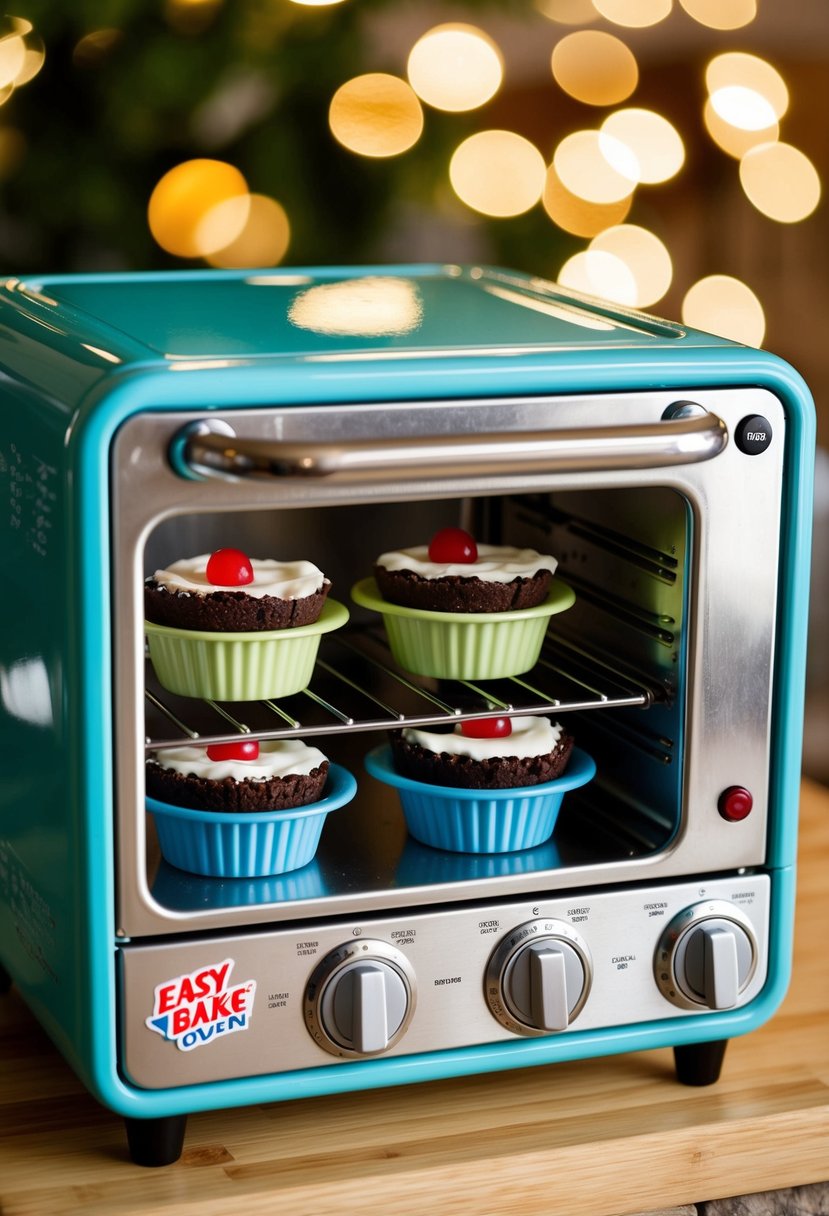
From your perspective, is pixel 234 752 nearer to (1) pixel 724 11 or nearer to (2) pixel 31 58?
(2) pixel 31 58

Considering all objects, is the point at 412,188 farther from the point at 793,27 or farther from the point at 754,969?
the point at 793,27

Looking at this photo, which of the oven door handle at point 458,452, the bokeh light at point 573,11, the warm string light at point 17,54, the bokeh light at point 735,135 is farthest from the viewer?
the bokeh light at point 735,135

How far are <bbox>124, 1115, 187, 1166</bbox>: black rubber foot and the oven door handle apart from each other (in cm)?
43

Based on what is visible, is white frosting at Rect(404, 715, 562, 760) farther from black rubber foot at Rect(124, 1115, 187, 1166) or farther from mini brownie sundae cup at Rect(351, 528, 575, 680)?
black rubber foot at Rect(124, 1115, 187, 1166)

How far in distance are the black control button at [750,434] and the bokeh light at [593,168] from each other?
1759 mm

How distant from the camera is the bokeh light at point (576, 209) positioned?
2.49 meters

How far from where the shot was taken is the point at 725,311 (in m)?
→ 3.11

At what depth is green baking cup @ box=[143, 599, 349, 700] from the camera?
1089 millimetres

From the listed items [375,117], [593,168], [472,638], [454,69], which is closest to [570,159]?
[593,168]

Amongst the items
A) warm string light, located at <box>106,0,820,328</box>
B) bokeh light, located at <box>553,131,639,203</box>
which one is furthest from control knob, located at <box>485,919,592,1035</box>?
bokeh light, located at <box>553,131,639,203</box>

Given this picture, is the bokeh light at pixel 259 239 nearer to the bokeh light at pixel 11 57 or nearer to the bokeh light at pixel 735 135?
the bokeh light at pixel 11 57

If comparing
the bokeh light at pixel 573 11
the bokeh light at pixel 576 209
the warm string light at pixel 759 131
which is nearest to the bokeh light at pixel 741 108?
the warm string light at pixel 759 131

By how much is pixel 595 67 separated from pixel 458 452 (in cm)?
247

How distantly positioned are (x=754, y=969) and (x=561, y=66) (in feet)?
8.00
